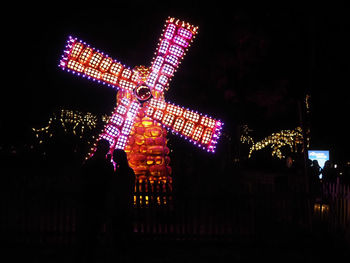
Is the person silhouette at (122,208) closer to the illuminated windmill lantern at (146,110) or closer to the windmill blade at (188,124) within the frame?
the illuminated windmill lantern at (146,110)

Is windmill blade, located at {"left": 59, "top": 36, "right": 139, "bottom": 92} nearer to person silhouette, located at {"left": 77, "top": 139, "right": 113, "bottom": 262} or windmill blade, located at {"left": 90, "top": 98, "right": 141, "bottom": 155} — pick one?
windmill blade, located at {"left": 90, "top": 98, "right": 141, "bottom": 155}

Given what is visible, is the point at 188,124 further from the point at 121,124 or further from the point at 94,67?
the point at 94,67

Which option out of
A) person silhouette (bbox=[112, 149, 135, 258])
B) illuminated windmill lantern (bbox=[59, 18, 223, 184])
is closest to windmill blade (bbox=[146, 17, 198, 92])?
illuminated windmill lantern (bbox=[59, 18, 223, 184])

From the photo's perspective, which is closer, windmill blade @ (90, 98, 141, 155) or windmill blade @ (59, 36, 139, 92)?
windmill blade @ (90, 98, 141, 155)

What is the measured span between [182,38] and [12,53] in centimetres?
1136

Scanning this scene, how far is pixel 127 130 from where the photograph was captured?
10930mm

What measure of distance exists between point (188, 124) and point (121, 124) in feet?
6.14

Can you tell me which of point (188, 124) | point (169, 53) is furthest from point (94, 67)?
point (188, 124)

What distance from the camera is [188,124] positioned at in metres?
11.2

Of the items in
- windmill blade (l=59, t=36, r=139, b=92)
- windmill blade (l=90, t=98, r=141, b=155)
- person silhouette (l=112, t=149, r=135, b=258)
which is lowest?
person silhouette (l=112, t=149, r=135, b=258)

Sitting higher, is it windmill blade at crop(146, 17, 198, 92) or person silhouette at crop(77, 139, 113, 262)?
windmill blade at crop(146, 17, 198, 92)

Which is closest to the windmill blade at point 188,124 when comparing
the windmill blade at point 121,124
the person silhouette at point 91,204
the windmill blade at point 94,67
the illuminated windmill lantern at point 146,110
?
the illuminated windmill lantern at point 146,110

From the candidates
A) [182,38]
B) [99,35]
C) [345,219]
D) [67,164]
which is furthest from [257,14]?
[67,164]

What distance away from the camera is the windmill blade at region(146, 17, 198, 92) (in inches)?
445
